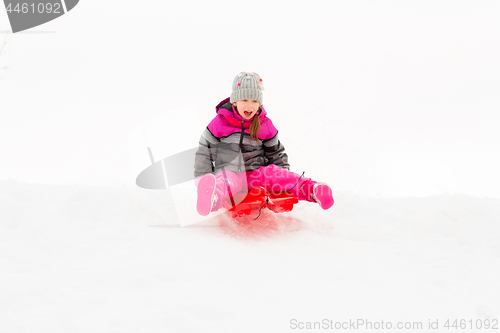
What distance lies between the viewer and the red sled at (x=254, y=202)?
2436 millimetres

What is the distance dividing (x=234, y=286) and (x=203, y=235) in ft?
2.47

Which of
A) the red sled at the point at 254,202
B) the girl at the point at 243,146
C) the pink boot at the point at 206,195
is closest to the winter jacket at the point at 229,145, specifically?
the girl at the point at 243,146

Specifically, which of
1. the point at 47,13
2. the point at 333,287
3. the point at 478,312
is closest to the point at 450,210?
the point at 478,312

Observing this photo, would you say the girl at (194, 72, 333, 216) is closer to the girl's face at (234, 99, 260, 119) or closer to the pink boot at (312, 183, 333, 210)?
the girl's face at (234, 99, 260, 119)

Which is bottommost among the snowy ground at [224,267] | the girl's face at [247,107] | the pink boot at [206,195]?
the snowy ground at [224,267]

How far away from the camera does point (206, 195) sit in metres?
2.27

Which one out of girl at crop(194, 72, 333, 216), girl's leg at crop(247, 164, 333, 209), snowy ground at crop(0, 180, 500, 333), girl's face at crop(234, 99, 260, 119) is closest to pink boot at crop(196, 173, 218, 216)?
snowy ground at crop(0, 180, 500, 333)

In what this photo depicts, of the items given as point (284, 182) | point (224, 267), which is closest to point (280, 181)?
point (284, 182)

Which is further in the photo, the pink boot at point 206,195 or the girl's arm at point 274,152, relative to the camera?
the girl's arm at point 274,152

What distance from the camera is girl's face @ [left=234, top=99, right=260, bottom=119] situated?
278 cm

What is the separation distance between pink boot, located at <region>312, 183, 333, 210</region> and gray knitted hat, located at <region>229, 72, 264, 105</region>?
831 mm

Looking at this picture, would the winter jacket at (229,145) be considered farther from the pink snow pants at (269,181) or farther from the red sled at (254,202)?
the red sled at (254,202)

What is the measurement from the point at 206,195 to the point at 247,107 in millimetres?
858

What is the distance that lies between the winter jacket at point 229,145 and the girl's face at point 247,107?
0.12ft
